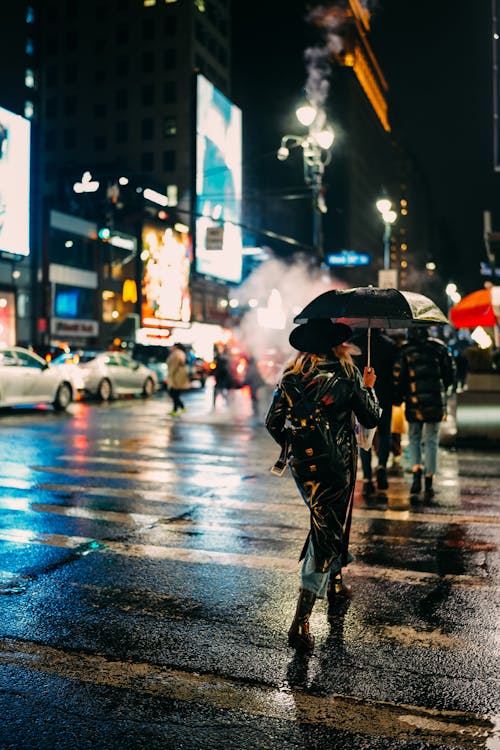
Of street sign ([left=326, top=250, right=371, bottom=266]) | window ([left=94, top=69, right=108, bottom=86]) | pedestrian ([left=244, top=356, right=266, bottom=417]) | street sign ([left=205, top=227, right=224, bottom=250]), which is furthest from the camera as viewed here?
window ([left=94, top=69, right=108, bottom=86])

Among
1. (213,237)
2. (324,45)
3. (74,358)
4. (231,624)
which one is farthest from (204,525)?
(324,45)

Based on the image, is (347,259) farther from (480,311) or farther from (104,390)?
(480,311)

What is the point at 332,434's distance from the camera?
174 inches

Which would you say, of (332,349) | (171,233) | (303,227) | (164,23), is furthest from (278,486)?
(303,227)

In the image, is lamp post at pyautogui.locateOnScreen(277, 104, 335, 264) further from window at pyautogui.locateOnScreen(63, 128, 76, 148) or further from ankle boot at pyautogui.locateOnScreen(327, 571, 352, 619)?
window at pyautogui.locateOnScreen(63, 128, 76, 148)

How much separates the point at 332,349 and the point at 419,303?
252 cm

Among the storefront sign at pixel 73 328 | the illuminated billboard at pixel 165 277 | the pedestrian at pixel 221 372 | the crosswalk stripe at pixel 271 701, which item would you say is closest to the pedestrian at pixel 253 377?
the pedestrian at pixel 221 372

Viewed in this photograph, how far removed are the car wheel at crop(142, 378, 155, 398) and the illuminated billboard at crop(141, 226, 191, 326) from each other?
25.3 metres

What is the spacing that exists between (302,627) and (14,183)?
101 feet

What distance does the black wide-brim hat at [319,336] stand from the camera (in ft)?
14.6

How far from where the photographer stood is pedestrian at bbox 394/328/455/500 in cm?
869

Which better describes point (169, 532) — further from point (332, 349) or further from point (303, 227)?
point (303, 227)

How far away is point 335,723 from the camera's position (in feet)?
11.0

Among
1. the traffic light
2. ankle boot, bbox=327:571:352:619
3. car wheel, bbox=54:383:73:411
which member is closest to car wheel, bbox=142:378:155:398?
the traffic light
